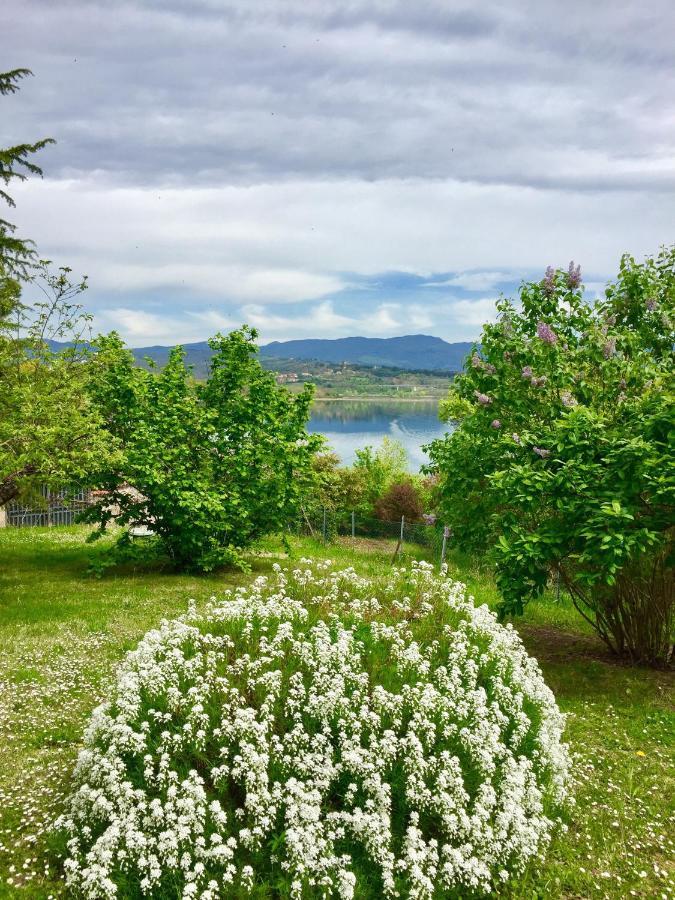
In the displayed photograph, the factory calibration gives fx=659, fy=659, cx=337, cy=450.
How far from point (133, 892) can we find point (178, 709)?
162cm

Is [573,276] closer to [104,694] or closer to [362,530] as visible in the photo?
[104,694]

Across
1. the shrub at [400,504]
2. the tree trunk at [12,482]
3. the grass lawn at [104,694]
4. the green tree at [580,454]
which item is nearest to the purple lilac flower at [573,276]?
the green tree at [580,454]

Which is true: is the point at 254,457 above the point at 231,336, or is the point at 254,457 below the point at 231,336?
below

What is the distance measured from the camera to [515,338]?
13.6 m

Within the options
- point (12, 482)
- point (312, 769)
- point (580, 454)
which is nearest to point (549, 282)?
point (580, 454)

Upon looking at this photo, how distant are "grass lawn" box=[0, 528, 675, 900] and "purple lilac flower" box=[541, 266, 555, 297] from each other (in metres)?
7.16

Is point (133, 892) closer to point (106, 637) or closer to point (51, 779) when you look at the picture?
point (51, 779)

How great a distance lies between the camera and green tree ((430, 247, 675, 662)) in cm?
937

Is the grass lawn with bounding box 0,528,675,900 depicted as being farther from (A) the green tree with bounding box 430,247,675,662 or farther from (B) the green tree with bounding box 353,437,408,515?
(B) the green tree with bounding box 353,437,408,515

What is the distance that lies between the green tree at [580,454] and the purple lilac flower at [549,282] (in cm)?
2

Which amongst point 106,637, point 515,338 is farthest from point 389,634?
point 515,338

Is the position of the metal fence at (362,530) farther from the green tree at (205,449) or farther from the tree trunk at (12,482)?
the tree trunk at (12,482)

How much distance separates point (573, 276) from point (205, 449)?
1010cm

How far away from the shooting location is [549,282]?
543 inches
